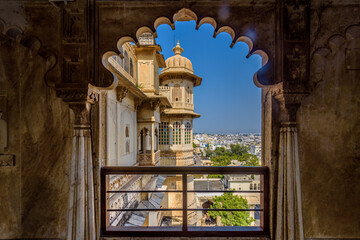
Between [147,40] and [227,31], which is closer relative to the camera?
[227,31]

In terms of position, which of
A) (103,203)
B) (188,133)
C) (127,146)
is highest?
(188,133)

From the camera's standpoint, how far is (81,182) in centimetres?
221

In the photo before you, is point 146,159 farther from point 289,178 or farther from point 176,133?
point 289,178

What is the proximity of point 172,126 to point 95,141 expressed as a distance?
1343 centimetres

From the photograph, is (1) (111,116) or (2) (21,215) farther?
(1) (111,116)

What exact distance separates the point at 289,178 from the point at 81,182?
259cm

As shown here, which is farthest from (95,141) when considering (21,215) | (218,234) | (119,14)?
(218,234)

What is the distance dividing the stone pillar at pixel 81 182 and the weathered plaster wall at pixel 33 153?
0.24 m

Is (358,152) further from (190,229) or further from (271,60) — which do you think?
(190,229)

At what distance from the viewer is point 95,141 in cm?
240

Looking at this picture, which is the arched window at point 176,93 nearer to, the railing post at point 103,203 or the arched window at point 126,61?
the arched window at point 126,61

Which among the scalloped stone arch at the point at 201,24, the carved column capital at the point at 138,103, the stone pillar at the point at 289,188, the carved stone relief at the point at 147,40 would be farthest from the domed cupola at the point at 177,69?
the stone pillar at the point at 289,188

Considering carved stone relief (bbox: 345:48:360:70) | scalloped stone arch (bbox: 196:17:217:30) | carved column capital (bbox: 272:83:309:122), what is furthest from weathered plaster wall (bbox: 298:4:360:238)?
scalloped stone arch (bbox: 196:17:217:30)

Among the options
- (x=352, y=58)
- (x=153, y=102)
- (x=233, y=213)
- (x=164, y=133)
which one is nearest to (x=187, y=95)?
(x=164, y=133)
